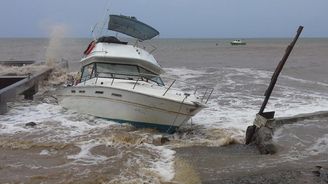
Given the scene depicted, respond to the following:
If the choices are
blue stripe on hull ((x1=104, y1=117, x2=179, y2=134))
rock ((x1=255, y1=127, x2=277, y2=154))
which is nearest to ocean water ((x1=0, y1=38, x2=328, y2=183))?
blue stripe on hull ((x1=104, y1=117, x2=179, y2=134))

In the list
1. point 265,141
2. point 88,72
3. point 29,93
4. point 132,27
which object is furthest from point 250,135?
point 29,93

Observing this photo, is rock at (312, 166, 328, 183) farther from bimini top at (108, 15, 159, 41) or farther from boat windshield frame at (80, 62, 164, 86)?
bimini top at (108, 15, 159, 41)

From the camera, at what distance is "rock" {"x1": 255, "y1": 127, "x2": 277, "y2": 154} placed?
10203 mm

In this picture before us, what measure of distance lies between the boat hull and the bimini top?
4.03 meters

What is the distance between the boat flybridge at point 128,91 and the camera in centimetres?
1213

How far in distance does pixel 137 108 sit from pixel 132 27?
5262mm

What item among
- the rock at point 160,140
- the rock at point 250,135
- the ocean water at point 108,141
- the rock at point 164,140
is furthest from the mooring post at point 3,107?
the rock at point 250,135

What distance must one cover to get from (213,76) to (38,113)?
16757 mm

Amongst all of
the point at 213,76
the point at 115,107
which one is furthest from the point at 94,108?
the point at 213,76

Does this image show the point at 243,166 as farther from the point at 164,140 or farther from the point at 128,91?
the point at 128,91

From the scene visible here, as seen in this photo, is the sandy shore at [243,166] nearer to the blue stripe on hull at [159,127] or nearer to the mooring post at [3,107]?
the blue stripe on hull at [159,127]

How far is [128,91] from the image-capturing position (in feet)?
40.3

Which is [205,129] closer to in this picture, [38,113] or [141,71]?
[141,71]

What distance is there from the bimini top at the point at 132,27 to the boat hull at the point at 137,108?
13.2 ft
